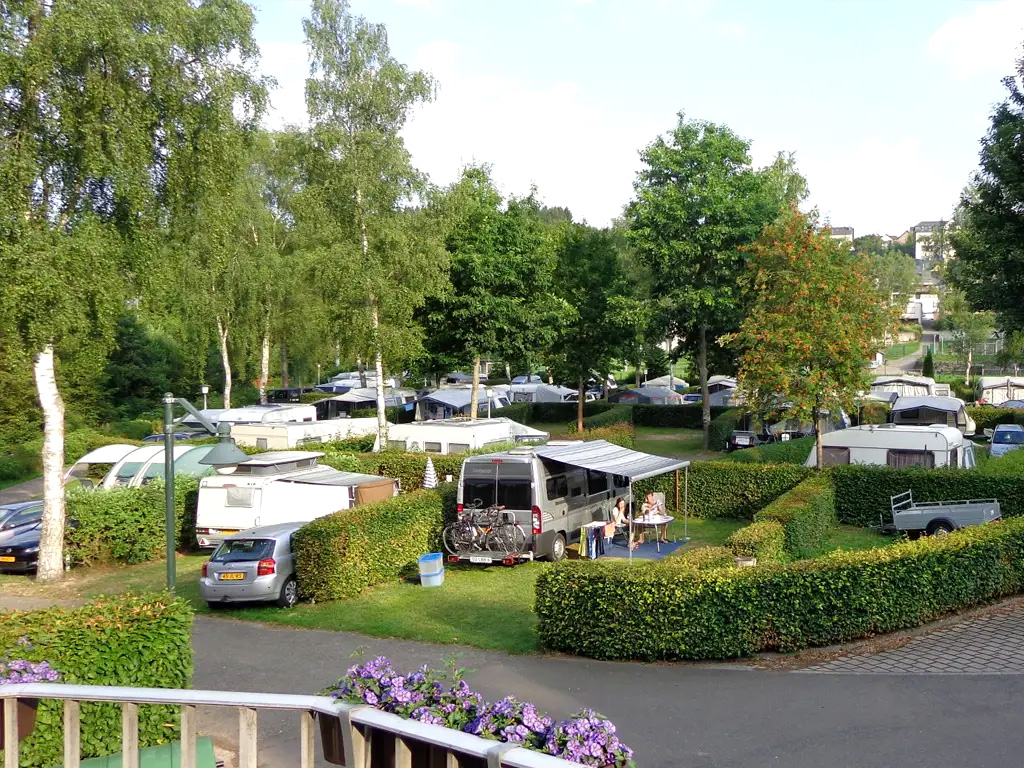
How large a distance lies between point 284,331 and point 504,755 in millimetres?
44469

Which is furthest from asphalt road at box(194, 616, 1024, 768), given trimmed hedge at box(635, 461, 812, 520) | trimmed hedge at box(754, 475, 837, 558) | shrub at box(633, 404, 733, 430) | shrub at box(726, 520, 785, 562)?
shrub at box(633, 404, 733, 430)

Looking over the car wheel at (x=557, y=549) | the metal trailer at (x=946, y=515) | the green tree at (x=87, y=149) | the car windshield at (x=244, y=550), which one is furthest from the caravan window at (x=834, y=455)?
the green tree at (x=87, y=149)

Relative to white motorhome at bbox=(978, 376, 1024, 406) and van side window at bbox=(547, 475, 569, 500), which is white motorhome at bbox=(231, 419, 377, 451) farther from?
white motorhome at bbox=(978, 376, 1024, 406)

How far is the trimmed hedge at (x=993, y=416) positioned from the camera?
118 feet

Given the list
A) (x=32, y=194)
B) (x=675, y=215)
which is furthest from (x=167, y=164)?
(x=675, y=215)

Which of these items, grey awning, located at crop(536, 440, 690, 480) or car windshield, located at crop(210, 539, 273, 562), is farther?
grey awning, located at crop(536, 440, 690, 480)

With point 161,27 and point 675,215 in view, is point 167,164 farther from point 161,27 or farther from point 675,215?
point 675,215

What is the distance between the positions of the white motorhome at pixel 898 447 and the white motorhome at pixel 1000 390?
24.1 metres

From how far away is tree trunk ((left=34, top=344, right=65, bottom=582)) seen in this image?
55.5 feet

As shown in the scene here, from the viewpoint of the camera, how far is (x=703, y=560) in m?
12.6

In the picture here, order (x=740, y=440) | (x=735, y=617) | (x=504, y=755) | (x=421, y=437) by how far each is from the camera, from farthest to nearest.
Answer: (x=740, y=440) → (x=421, y=437) → (x=735, y=617) → (x=504, y=755)

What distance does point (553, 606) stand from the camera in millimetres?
11828

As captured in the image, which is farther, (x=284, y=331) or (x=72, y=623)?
(x=284, y=331)

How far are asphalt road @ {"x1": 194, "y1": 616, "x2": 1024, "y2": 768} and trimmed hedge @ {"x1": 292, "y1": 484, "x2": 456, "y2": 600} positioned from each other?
8.09 ft
